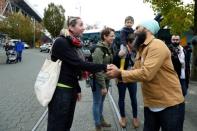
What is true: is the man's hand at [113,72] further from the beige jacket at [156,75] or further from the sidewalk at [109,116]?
the sidewalk at [109,116]

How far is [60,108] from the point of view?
514 centimetres

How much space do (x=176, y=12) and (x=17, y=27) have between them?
Answer: 241ft

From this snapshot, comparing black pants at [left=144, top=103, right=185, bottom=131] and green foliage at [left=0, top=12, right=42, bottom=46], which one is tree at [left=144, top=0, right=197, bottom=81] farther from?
green foliage at [left=0, top=12, right=42, bottom=46]

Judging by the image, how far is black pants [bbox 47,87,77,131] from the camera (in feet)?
16.8

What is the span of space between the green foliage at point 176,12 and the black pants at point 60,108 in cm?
1542

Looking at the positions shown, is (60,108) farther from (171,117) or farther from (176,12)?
(176,12)

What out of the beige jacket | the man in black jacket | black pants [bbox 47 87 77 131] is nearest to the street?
A: the man in black jacket

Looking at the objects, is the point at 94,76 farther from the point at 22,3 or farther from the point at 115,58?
the point at 22,3

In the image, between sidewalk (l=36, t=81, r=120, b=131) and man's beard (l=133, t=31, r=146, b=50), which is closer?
man's beard (l=133, t=31, r=146, b=50)

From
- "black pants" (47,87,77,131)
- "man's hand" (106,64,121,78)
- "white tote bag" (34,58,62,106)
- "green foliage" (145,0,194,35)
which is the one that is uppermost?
"green foliage" (145,0,194,35)

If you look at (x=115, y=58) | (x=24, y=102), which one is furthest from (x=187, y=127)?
(x=24, y=102)

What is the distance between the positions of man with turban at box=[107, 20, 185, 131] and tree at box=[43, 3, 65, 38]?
9588 centimetres

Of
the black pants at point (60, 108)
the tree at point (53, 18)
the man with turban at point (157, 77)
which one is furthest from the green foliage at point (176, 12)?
the tree at point (53, 18)

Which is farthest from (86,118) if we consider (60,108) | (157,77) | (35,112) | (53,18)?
(53,18)
